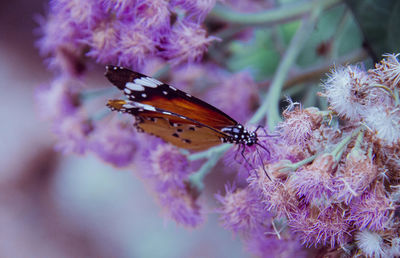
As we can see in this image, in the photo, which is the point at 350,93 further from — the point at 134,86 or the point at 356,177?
the point at 134,86

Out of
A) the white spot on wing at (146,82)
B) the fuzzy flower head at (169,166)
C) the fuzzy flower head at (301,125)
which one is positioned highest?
the white spot on wing at (146,82)

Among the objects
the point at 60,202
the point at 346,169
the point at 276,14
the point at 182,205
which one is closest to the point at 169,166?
the point at 182,205

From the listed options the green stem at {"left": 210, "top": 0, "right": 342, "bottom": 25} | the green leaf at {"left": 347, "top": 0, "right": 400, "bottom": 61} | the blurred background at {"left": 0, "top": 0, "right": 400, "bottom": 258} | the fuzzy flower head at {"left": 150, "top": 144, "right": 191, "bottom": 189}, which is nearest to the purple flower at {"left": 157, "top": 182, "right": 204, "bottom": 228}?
the fuzzy flower head at {"left": 150, "top": 144, "right": 191, "bottom": 189}

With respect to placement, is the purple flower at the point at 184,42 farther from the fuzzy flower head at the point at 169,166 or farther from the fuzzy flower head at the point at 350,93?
the fuzzy flower head at the point at 350,93

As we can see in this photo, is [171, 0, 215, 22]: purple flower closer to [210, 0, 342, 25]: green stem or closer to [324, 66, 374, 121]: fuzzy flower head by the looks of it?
[210, 0, 342, 25]: green stem

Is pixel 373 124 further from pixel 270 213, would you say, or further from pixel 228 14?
pixel 228 14

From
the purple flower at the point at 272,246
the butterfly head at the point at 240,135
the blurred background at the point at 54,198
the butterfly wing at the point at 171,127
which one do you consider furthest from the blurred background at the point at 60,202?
the butterfly head at the point at 240,135

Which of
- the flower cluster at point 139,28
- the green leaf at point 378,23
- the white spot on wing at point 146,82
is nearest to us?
the white spot on wing at point 146,82
